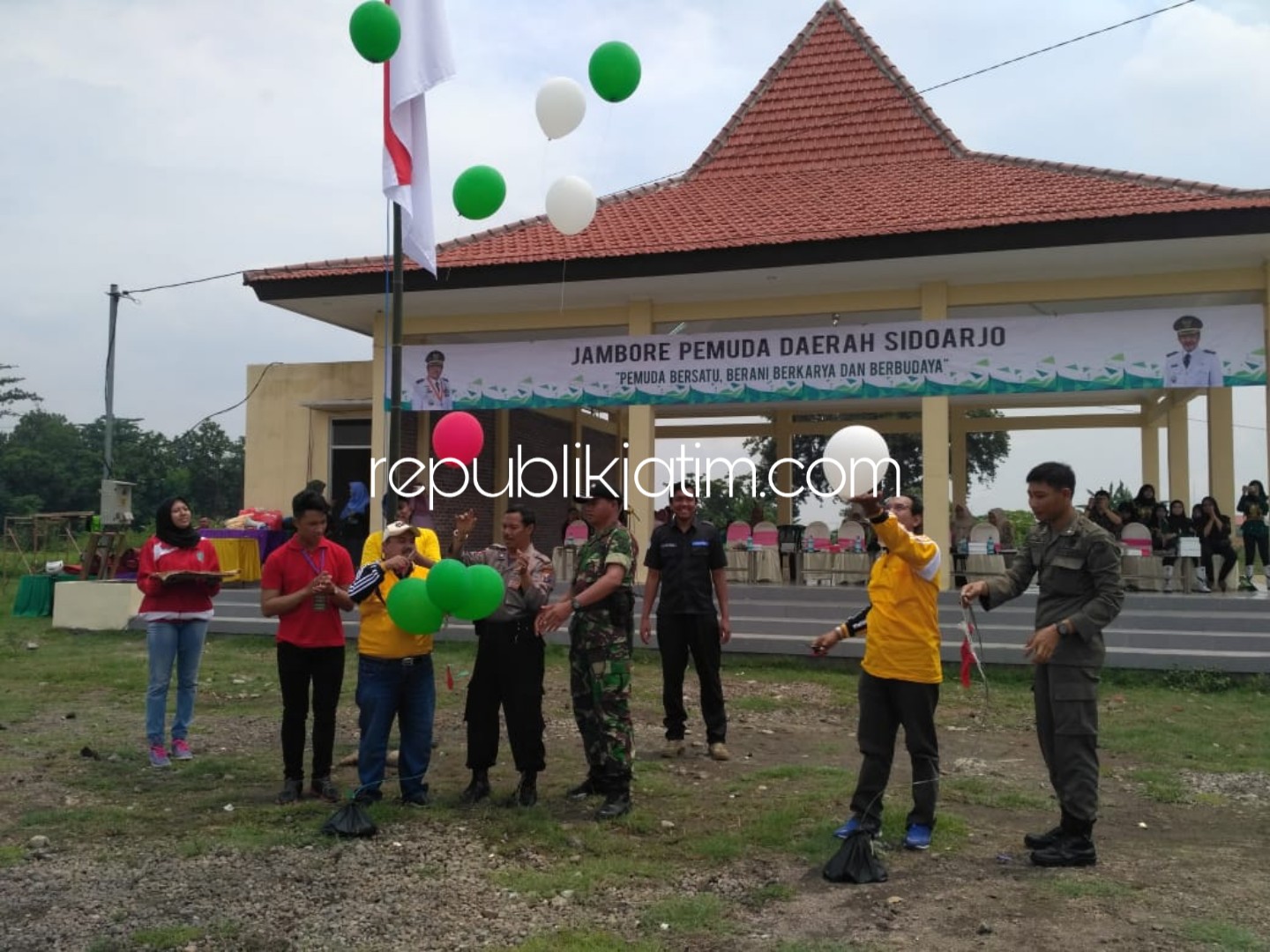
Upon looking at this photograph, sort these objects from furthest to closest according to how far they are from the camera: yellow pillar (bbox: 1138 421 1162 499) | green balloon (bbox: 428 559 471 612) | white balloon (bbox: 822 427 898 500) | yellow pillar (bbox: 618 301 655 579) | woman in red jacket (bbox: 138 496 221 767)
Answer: yellow pillar (bbox: 1138 421 1162 499), yellow pillar (bbox: 618 301 655 579), woman in red jacket (bbox: 138 496 221 767), green balloon (bbox: 428 559 471 612), white balloon (bbox: 822 427 898 500)

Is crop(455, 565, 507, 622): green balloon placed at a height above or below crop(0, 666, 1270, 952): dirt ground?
above

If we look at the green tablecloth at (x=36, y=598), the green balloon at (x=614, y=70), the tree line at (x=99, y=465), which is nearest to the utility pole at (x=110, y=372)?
the green tablecloth at (x=36, y=598)

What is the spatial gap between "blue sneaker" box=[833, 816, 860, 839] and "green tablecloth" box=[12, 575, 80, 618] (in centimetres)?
1264

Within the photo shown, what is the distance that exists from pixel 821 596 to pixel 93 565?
9.86 m

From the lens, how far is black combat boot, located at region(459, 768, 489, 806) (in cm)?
525

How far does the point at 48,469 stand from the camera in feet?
168

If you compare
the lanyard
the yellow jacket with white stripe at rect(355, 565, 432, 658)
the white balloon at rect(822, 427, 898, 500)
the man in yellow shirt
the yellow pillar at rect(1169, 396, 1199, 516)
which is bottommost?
the yellow jacket with white stripe at rect(355, 565, 432, 658)

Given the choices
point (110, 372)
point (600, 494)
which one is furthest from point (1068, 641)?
point (110, 372)

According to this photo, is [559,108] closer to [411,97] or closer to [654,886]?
[411,97]

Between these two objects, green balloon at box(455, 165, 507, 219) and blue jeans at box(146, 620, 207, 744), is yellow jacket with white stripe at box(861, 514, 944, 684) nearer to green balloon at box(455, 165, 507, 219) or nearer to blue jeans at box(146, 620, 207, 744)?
green balloon at box(455, 165, 507, 219)

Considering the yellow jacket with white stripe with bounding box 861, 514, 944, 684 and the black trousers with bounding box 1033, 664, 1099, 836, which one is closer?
the black trousers with bounding box 1033, 664, 1099, 836

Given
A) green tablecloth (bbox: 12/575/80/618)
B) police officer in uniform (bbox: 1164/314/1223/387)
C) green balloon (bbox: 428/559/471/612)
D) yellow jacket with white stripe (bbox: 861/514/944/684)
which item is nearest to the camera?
yellow jacket with white stripe (bbox: 861/514/944/684)

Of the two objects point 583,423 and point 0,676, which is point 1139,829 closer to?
point 0,676

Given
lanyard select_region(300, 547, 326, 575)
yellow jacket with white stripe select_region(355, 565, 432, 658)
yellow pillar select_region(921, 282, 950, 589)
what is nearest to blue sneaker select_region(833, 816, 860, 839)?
yellow jacket with white stripe select_region(355, 565, 432, 658)
